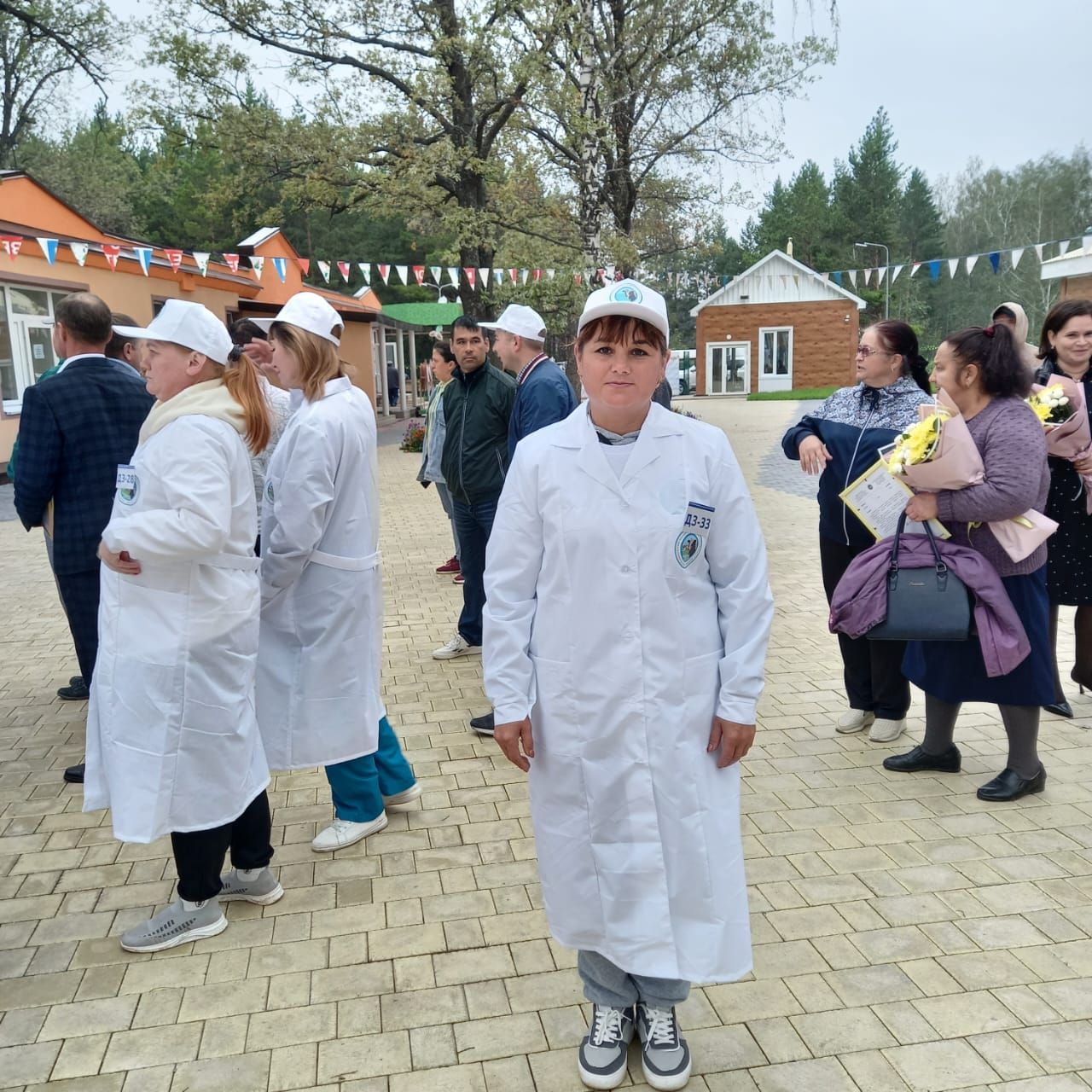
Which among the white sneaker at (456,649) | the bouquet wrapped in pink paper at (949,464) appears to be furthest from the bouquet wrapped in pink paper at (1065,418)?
the white sneaker at (456,649)

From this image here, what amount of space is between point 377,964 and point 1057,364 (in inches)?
161

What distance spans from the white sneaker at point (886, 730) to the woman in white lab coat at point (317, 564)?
2.49m

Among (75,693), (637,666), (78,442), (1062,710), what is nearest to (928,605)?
(1062,710)

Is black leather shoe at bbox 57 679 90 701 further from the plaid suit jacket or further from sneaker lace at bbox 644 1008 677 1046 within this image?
sneaker lace at bbox 644 1008 677 1046

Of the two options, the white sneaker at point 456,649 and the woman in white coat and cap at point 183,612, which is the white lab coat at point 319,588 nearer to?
the woman in white coat and cap at point 183,612

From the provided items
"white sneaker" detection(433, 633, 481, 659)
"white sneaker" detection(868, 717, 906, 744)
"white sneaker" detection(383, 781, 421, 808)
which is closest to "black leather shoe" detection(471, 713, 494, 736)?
"white sneaker" detection(383, 781, 421, 808)

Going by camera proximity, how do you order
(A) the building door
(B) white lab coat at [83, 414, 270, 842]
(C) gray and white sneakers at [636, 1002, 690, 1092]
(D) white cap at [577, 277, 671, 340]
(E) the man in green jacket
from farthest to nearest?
(A) the building door, (E) the man in green jacket, (B) white lab coat at [83, 414, 270, 842], (C) gray and white sneakers at [636, 1002, 690, 1092], (D) white cap at [577, 277, 671, 340]

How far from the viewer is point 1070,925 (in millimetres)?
3133

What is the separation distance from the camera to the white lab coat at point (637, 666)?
2.31m

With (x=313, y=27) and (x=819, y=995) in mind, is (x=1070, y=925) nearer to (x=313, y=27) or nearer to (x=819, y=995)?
(x=819, y=995)

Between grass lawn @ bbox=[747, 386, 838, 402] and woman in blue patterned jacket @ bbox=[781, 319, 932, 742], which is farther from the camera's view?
grass lawn @ bbox=[747, 386, 838, 402]

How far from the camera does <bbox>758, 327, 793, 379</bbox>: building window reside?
43.7m

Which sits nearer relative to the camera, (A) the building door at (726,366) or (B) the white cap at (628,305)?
(B) the white cap at (628,305)

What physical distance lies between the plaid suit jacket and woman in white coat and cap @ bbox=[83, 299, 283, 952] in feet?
4.63
